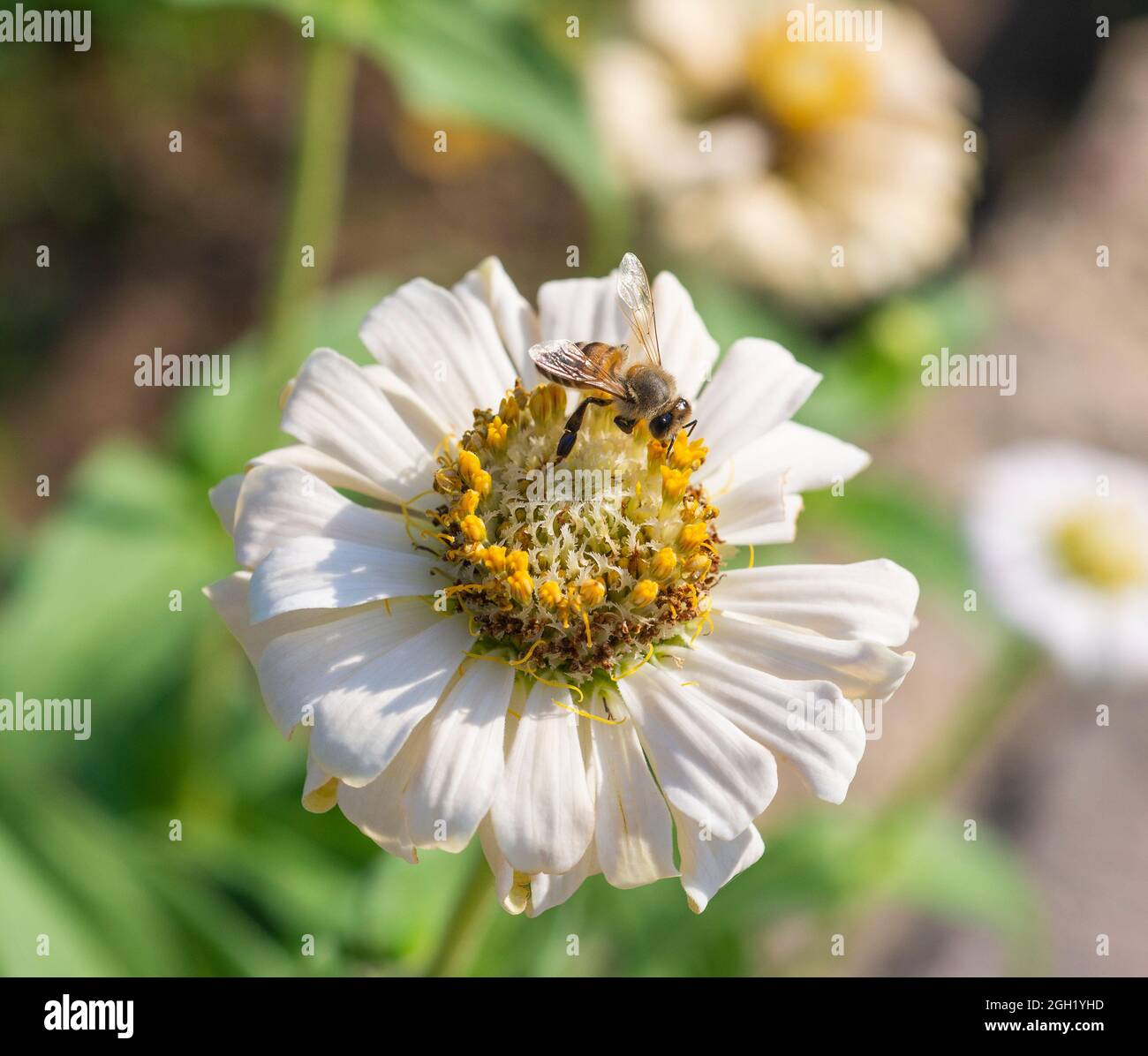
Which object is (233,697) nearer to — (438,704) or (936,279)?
(438,704)

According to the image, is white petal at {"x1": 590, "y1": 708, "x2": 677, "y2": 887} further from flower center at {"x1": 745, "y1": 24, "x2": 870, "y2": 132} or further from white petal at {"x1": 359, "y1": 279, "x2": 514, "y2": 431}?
flower center at {"x1": 745, "y1": 24, "x2": 870, "y2": 132}

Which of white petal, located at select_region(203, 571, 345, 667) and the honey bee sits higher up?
the honey bee

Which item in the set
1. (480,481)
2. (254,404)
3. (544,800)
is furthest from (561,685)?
(254,404)

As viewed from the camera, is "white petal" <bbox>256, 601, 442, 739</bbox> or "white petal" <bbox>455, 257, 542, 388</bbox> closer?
"white petal" <bbox>256, 601, 442, 739</bbox>

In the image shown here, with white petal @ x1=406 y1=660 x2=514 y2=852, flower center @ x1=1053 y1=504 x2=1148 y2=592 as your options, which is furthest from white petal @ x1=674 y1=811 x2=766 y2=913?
flower center @ x1=1053 y1=504 x2=1148 y2=592

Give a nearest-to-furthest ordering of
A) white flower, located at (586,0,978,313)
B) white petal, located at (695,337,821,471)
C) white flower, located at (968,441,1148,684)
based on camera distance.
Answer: white petal, located at (695,337,821,471) → white flower, located at (968,441,1148,684) → white flower, located at (586,0,978,313)

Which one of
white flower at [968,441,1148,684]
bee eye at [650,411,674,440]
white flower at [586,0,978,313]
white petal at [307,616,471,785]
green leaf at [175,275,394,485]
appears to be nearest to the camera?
white petal at [307,616,471,785]

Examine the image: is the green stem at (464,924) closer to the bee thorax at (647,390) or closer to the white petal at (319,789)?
the white petal at (319,789)

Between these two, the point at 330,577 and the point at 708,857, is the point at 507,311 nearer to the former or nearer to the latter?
the point at 330,577
